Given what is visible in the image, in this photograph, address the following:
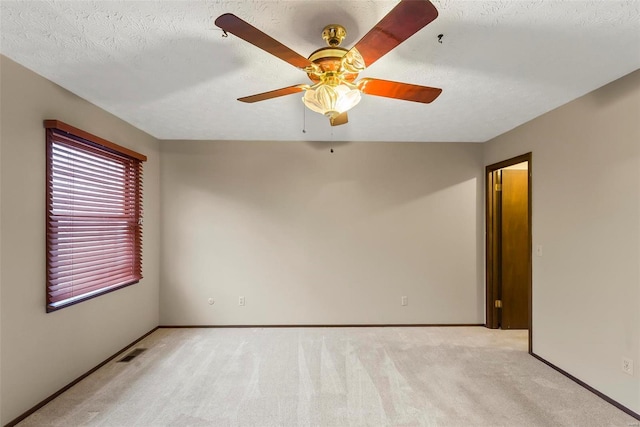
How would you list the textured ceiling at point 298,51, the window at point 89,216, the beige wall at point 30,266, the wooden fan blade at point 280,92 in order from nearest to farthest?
the textured ceiling at point 298,51 → the wooden fan blade at point 280,92 → the beige wall at point 30,266 → the window at point 89,216

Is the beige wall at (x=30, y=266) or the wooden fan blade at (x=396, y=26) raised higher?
the wooden fan blade at (x=396, y=26)

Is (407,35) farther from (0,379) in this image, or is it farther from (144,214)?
(144,214)

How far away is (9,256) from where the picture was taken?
6.29 feet

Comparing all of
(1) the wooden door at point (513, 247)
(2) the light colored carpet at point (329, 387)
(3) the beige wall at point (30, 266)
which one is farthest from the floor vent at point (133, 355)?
(1) the wooden door at point (513, 247)

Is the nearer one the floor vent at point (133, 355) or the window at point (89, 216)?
the window at point (89, 216)

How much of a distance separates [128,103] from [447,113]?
2.92 metres

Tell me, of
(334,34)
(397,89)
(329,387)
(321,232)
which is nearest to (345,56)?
(334,34)

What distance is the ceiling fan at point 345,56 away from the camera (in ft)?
3.61

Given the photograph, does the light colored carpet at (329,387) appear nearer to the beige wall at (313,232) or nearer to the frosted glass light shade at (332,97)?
the beige wall at (313,232)

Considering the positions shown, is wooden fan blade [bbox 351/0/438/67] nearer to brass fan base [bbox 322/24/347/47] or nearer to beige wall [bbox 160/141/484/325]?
brass fan base [bbox 322/24/347/47]

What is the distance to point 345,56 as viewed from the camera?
1.37m

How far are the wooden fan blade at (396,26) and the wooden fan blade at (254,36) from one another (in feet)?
0.99

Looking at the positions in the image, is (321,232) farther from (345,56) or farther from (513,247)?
(345,56)

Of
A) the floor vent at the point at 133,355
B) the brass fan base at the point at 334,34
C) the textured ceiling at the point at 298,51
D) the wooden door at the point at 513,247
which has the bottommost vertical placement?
the floor vent at the point at 133,355
